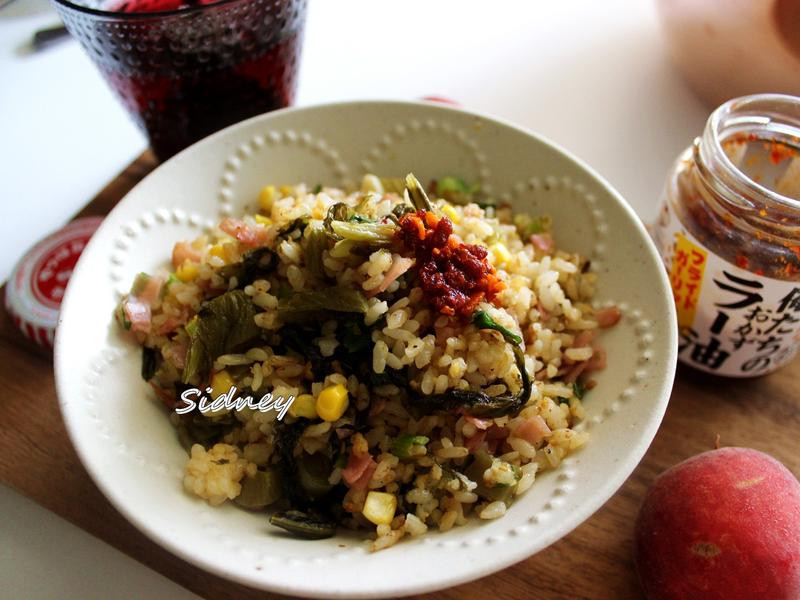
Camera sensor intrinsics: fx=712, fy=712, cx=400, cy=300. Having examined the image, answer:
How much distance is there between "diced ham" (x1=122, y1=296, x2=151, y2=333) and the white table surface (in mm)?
964

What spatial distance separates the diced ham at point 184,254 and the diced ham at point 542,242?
0.97 meters

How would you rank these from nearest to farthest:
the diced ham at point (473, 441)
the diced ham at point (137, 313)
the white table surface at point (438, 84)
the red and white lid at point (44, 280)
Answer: the diced ham at point (473, 441) < the diced ham at point (137, 313) < the red and white lid at point (44, 280) < the white table surface at point (438, 84)

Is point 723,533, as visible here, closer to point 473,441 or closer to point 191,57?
point 473,441

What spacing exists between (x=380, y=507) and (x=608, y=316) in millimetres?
785

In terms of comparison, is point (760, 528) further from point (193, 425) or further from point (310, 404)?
point (193, 425)

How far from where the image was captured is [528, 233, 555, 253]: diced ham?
2074mm

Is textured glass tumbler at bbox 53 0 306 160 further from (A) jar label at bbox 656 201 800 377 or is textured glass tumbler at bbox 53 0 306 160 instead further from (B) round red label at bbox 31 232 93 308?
(A) jar label at bbox 656 201 800 377

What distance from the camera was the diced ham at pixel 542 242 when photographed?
6.81 feet

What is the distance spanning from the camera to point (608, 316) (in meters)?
1.87

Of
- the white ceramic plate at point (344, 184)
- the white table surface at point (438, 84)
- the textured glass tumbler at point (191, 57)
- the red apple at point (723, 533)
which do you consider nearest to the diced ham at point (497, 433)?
the white ceramic plate at point (344, 184)

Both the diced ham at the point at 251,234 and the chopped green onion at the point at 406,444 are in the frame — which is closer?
the chopped green onion at the point at 406,444

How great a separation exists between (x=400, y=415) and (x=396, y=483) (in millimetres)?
156

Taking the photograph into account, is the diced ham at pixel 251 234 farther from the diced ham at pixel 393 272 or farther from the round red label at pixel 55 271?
the round red label at pixel 55 271

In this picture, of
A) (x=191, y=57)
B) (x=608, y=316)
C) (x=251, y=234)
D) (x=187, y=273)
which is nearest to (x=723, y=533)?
(x=608, y=316)
